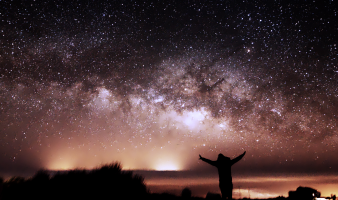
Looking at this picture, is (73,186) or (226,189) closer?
(226,189)

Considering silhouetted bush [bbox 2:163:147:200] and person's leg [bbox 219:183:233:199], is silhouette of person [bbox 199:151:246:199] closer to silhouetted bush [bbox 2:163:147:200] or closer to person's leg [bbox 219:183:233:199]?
person's leg [bbox 219:183:233:199]

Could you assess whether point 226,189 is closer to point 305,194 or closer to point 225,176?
point 225,176

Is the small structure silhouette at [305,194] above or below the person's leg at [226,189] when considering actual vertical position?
below

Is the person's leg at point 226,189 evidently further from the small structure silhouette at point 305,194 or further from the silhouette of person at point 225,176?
the small structure silhouette at point 305,194

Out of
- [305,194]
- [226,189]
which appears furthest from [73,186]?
[305,194]

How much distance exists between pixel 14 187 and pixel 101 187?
3.36m

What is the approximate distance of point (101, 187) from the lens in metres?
7.90

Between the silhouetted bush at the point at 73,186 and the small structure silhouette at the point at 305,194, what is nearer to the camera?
the silhouetted bush at the point at 73,186

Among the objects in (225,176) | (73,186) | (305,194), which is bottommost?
(305,194)

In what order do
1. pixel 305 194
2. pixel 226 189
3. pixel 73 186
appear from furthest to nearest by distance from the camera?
pixel 305 194
pixel 73 186
pixel 226 189

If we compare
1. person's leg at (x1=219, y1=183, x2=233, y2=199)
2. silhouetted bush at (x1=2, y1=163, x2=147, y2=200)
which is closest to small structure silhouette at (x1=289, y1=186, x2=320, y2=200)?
person's leg at (x1=219, y1=183, x2=233, y2=199)

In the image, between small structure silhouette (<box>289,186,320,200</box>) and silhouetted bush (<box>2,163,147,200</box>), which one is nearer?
silhouetted bush (<box>2,163,147,200</box>)

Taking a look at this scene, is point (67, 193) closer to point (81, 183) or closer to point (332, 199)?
point (81, 183)

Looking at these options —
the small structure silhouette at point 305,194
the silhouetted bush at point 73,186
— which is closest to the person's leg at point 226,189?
the silhouetted bush at point 73,186
